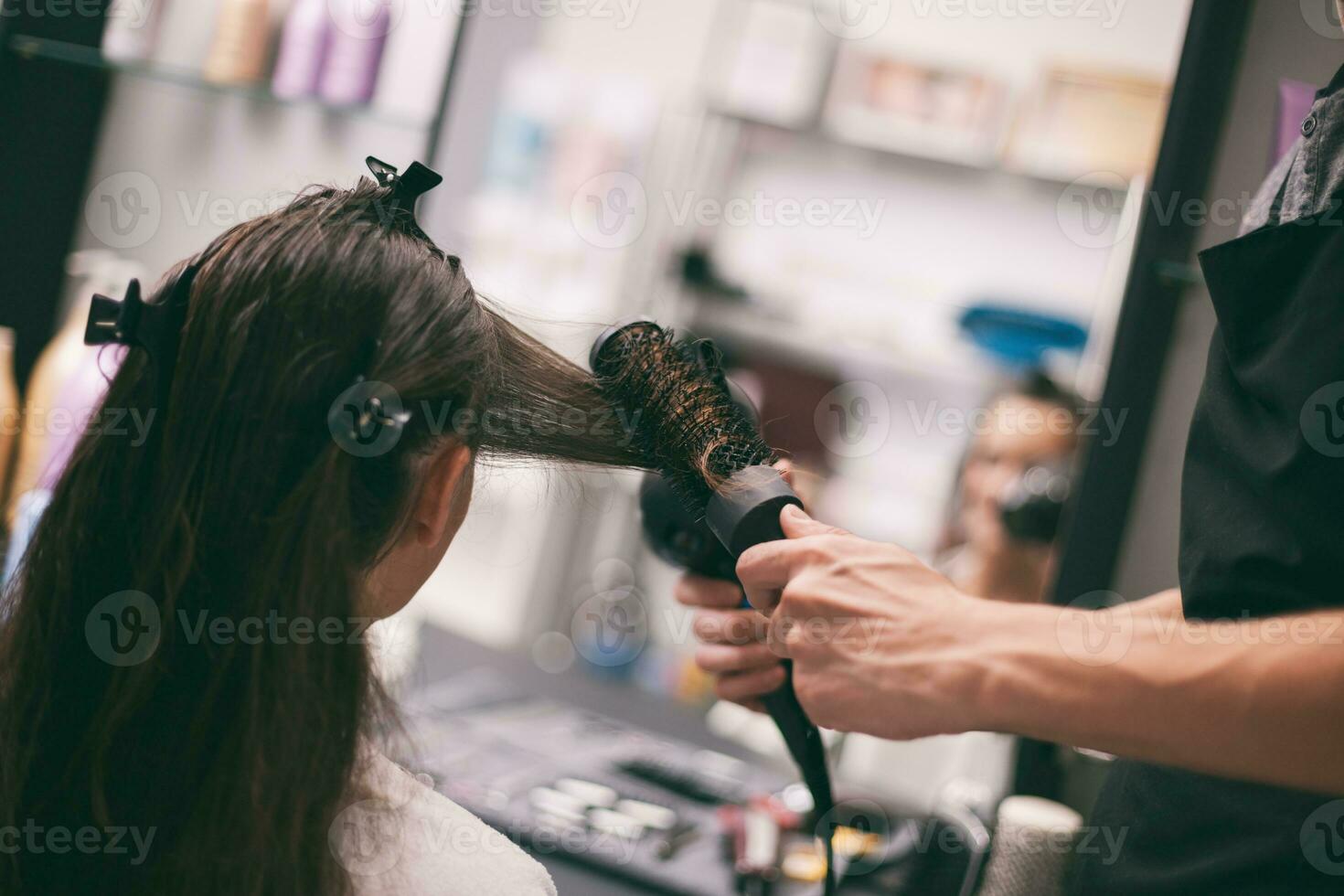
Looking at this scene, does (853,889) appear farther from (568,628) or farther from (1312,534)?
(568,628)

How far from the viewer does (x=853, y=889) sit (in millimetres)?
1283

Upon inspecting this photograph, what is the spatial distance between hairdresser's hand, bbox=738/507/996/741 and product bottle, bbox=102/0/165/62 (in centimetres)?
156

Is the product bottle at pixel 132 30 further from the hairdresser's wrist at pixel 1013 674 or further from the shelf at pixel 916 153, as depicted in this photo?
the hairdresser's wrist at pixel 1013 674

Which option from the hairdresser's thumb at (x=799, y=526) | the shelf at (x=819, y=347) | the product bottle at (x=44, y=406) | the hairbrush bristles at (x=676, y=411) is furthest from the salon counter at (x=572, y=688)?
the hairdresser's thumb at (x=799, y=526)

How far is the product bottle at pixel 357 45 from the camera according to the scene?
165cm

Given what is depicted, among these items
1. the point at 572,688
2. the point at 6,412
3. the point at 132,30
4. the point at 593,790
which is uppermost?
the point at 132,30

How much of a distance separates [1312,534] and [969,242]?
1.91 m

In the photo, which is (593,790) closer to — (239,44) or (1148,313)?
(1148,313)

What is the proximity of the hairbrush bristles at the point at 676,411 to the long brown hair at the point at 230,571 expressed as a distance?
0.21m

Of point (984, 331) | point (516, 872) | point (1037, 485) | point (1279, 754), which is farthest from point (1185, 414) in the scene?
point (984, 331)

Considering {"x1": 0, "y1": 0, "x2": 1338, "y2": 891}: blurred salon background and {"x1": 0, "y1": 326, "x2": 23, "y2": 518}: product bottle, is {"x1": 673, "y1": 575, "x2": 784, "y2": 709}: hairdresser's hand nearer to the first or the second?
{"x1": 0, "y1": 0, "x2": 1338, "y2": 891}: blurred salon background

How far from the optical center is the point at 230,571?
0.72 m

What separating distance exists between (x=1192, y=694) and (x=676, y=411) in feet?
1.55

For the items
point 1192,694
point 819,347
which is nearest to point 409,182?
point 1192,694
